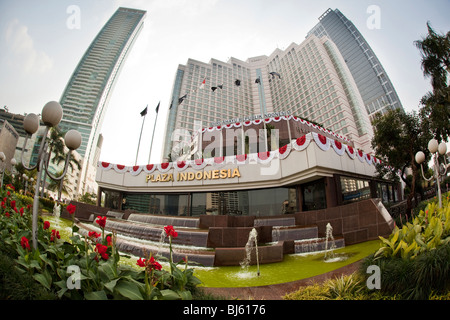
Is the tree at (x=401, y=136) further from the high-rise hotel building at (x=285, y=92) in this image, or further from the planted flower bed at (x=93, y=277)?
the high-rise hotel building at (x=285, y=92)

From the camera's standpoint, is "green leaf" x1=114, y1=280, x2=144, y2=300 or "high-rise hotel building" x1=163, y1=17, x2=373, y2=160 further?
"high-rise hotel building" x1=163, y1=17, x2=373, y2=160

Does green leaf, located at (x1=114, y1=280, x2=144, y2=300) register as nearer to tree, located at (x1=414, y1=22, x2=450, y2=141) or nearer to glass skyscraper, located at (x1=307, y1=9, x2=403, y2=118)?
tree, located at (x1=414, y1=22, x2=450, y2=141)

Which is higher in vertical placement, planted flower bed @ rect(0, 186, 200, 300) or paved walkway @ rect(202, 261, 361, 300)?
planted flower bed @ rect(0, 186, 200, 300)

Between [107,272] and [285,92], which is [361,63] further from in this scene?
[107,272]

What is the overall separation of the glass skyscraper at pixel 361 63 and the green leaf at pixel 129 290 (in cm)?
8554

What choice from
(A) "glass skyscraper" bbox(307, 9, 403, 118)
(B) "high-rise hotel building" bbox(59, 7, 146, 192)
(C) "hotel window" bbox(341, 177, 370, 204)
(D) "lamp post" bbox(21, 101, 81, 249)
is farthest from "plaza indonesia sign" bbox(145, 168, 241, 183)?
(A) "glass skyscraper" bbox(307, 9, 403, 118)

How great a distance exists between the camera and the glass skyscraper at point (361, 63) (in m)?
65.5

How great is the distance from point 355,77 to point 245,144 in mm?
73738

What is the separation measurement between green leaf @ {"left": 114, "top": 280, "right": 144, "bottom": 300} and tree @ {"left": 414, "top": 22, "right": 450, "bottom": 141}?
16.0 m

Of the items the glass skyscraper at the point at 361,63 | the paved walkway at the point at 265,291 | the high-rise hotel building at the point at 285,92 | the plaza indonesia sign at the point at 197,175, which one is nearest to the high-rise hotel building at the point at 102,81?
the high-rise hotel building at the point at 285,92

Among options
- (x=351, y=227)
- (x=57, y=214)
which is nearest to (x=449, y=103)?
(x=351, y=227)

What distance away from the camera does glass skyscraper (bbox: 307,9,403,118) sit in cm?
6550

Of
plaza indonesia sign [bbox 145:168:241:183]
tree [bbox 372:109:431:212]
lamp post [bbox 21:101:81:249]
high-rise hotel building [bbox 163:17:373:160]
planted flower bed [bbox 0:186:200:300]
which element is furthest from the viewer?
high-rise hotel building [bbox 163:17:373:160]

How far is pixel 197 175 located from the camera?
55.8 feet
